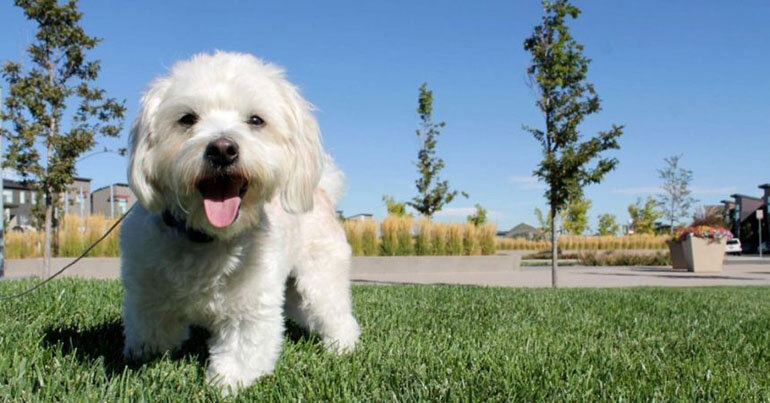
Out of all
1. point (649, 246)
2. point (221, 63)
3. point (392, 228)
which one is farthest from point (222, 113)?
point (649, 246)

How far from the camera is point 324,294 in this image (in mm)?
4230

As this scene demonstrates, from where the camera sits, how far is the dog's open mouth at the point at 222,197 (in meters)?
2.72

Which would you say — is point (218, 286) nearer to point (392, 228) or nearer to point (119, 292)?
point (119, 292)

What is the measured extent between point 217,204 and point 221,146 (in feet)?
0.94

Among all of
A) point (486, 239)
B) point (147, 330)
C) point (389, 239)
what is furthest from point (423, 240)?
point (147, 330)

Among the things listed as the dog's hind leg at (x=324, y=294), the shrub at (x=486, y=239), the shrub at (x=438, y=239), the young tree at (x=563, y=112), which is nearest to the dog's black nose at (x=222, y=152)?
the dog's hind leg at (x=324, y=294)

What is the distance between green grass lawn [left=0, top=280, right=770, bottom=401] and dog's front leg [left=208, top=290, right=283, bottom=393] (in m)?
0.09

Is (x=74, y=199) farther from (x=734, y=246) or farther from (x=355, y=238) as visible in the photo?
(x=734, y=246)

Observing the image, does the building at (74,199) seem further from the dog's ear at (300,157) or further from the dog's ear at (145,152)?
the dog's ear at (300,157)

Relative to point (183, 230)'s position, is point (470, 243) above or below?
below

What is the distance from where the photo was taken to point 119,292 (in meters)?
5.84

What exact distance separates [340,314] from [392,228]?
15.0 metres

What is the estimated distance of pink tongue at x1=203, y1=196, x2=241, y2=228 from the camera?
2.72 metres

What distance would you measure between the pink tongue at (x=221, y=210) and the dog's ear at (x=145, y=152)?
29cm
